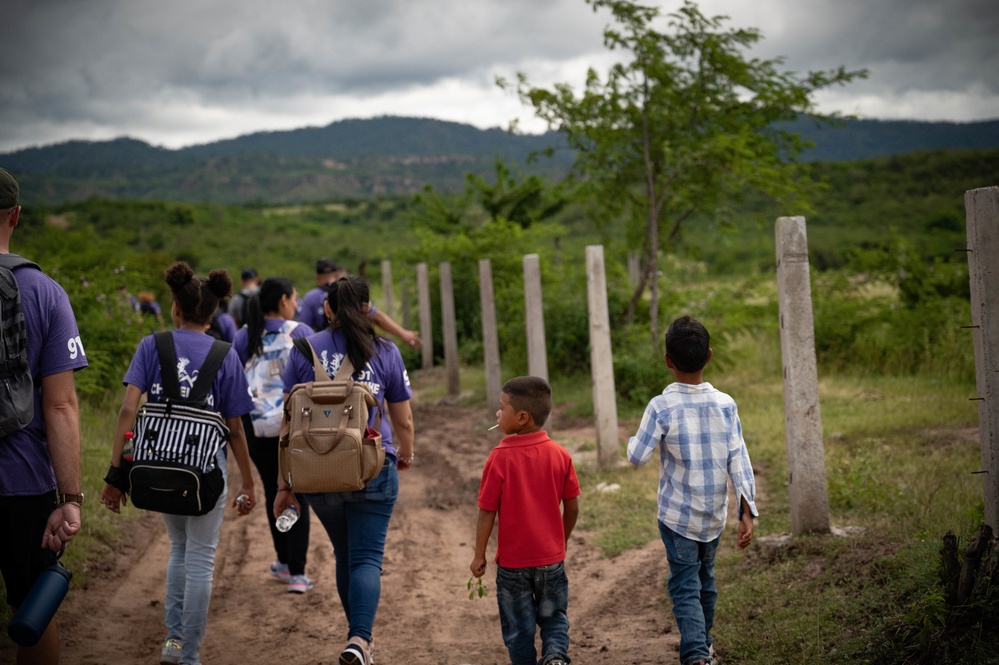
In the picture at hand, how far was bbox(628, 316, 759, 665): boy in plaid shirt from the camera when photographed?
370 centimetres

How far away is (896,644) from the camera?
3.63 metres

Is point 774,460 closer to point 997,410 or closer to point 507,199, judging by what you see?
point 997,410

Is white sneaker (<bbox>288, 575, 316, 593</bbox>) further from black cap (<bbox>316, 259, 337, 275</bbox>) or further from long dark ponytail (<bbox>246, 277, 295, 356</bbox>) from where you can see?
black cap (<bbox>316, 259, 337, 275</bbox>)

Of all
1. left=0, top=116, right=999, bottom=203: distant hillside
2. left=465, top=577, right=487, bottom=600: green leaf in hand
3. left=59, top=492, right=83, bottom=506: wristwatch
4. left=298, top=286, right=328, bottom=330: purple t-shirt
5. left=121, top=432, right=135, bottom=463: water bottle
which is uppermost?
left=0, top=116, right=999, bottom=203: distant hillside

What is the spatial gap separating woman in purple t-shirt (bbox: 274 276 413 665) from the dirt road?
0.67 metres

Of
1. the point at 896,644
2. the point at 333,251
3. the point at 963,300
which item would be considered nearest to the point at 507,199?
the point at 963,300

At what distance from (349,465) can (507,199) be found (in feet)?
58.5

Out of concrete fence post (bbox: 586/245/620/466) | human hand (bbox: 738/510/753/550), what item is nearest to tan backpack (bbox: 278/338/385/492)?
human hand (bbox: 738/510/753/550)

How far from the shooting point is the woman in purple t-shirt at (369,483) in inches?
160

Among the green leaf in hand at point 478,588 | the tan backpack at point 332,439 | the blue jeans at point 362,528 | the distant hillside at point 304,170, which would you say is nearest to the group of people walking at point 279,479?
the blue jeans at point 362,528

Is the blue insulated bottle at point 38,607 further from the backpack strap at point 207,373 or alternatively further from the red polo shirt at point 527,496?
the red polo shirt at point 527,496

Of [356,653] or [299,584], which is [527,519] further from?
[299,584]

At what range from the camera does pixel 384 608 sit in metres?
5.43

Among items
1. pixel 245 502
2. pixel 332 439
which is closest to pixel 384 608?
pixel 245 502
